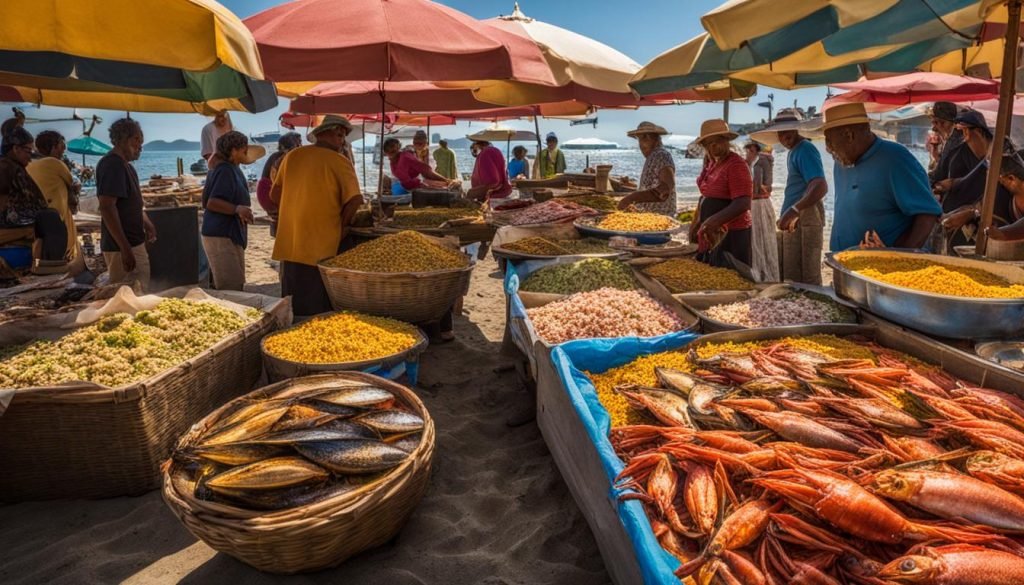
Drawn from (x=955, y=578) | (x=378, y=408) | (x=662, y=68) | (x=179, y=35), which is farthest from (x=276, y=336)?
(x=662, y=68)

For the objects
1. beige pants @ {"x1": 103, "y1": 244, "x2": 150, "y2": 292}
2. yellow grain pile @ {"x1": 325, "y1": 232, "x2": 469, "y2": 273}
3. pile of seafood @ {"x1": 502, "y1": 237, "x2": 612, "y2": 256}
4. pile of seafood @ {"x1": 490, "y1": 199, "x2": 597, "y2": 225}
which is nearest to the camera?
yellow grain pile @ {"x1": 325, "y1": 232, "x2": 469, "y2": 273}

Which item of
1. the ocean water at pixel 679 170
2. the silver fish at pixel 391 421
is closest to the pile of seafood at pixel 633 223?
the silver fish at pixel 391 421

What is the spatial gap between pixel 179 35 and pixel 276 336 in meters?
1.68

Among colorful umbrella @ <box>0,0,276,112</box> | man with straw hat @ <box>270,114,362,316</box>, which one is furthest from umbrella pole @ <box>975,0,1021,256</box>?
man with straw hat @ <box>270,114,362,316</box>

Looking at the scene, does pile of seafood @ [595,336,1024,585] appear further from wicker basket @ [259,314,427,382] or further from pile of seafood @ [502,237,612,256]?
pile of seafood @ [502,237,612,256]

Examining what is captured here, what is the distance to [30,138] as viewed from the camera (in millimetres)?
4645

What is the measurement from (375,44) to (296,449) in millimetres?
2648

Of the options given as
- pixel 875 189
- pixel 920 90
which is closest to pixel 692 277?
pixel 875 189

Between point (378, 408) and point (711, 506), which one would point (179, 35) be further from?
point (711, 506)

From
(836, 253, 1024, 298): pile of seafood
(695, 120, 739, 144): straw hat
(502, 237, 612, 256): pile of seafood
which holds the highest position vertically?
(695, 120, 739, 144): straw hat

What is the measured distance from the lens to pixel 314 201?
4469 mm

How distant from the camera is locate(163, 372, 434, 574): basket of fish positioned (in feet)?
6.70

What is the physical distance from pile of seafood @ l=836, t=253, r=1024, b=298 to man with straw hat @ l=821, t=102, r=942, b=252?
20.5 inches

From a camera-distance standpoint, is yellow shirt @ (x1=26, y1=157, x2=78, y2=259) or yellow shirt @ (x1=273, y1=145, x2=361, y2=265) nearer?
yellow shirt @ (x1=273, y1=145, x2=361, y2=265)
